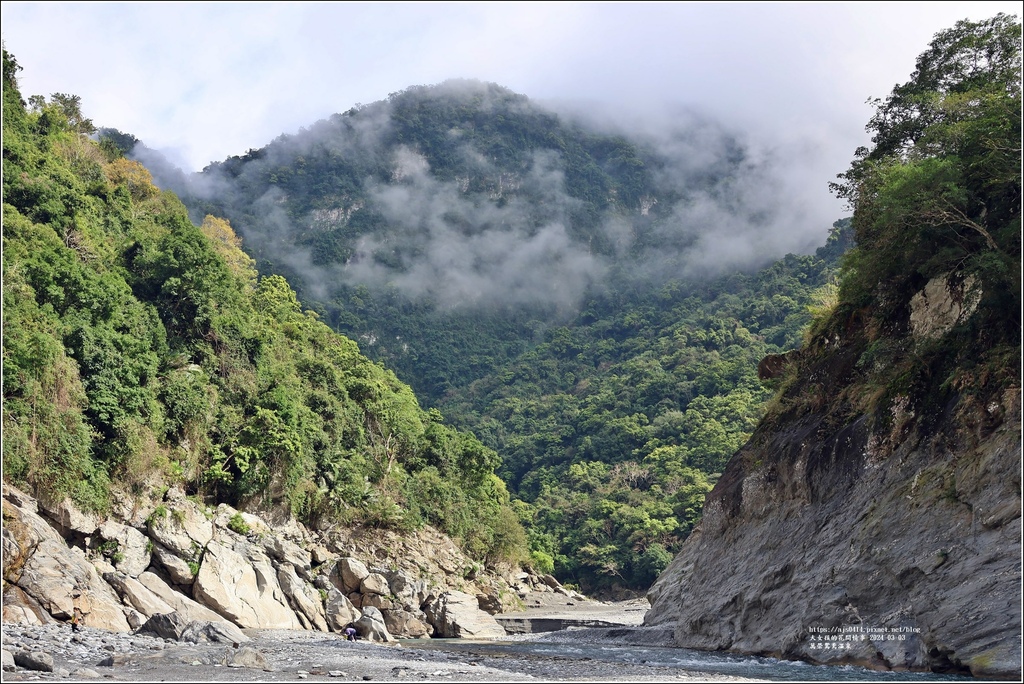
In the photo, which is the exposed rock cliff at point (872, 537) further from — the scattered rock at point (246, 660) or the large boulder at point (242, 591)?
the large boulder at point (242, 591)

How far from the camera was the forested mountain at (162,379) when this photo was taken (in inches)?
1254

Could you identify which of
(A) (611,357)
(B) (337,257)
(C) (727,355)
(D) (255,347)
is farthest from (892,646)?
(B) (337,257)

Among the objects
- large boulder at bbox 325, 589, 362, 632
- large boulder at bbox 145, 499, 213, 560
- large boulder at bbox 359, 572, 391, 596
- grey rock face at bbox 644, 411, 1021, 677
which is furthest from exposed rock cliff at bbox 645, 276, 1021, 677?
large boulder at bbox 145, 499, 213, 560

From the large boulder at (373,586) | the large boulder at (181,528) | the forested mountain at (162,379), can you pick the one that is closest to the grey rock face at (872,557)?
the large boulder at (373,586)

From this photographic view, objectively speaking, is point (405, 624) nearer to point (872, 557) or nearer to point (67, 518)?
point (67, 518)

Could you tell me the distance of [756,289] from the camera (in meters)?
150

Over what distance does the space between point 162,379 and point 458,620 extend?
57.5 feet

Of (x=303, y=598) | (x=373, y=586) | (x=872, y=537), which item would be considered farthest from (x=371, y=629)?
(x=872, y=537)

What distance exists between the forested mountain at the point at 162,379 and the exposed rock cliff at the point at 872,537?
2219cm

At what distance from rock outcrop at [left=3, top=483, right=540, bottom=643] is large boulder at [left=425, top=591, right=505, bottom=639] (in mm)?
63

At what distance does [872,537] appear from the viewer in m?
20.2

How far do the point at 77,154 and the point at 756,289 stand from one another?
121m

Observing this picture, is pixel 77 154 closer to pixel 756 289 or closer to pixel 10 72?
pixel 10 72

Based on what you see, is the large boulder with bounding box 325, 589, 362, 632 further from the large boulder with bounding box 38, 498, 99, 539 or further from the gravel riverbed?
the gravel riverbed
